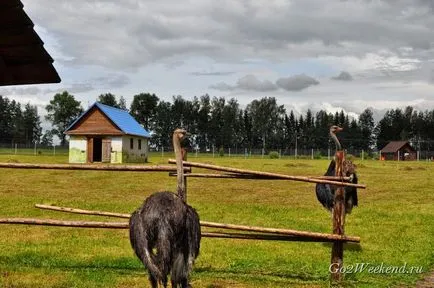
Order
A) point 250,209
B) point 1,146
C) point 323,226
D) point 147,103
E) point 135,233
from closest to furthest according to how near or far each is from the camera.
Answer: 1. point 135,233
2. point 323,226
3. point 250,209
4. point 1,146
5. point 147,103

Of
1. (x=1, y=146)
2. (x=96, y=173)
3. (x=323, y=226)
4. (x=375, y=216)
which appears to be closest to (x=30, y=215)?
(x=323, y=226)

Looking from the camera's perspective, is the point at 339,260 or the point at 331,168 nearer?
the point at 339,260

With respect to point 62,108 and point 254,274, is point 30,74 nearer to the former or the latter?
point 254,274

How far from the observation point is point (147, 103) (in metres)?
110

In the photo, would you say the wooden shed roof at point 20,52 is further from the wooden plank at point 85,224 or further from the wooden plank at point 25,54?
the wooden plank at point 85,224

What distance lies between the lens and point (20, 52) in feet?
19.9

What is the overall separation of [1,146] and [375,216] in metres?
67.1

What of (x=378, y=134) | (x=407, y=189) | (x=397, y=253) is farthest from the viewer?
(x=378, y=134)

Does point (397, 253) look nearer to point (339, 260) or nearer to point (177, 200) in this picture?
point (339, 260)

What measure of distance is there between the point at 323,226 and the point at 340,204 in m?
5.02

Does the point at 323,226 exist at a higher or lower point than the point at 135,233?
lower

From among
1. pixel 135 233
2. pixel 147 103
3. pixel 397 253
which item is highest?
pixel 147 103

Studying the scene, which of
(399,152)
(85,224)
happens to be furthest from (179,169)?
(399,152)

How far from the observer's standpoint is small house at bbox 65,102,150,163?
39.4 meters
